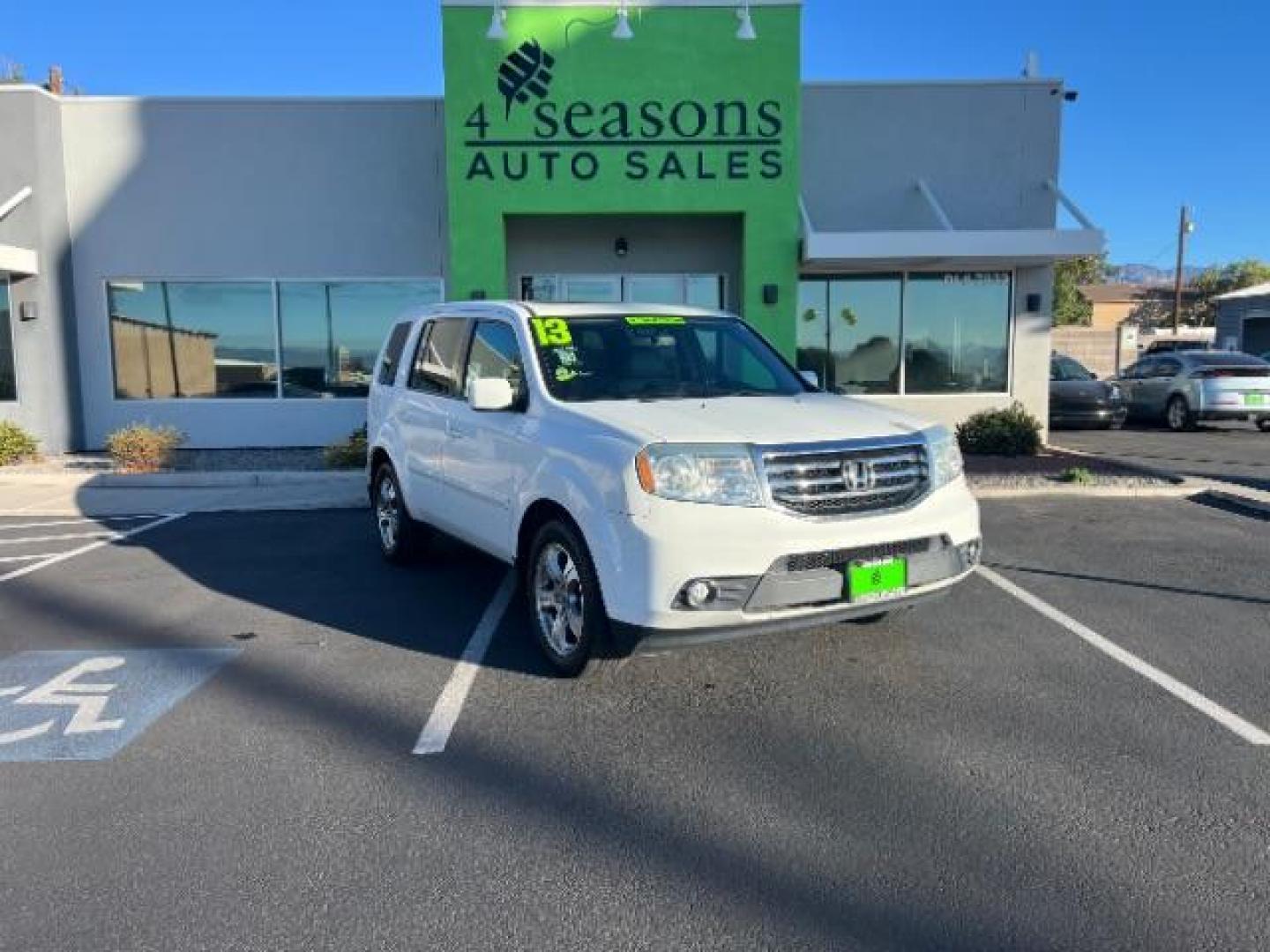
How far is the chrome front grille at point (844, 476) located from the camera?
4316mm

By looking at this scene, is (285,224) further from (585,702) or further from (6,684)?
(585,702)

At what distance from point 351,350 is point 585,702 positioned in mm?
11125

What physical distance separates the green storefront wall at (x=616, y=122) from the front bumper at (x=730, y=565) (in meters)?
8.89

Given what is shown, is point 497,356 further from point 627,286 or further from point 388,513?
point 627,286

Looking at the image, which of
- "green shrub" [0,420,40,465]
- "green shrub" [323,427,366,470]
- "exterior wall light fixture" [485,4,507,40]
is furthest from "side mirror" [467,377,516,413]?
"green shrub" [0,420,40,465]

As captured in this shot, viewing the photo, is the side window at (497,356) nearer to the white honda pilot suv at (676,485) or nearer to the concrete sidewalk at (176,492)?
the white honda pilot suv at (676,485)

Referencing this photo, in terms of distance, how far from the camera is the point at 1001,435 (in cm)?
1318

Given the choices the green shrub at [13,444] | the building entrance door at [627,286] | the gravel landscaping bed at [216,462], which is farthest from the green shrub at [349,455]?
the green shrub at [13,444]

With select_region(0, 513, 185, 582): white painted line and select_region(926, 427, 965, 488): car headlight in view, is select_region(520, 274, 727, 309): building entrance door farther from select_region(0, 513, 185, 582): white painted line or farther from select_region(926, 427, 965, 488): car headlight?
select_region(926, 427, 965, 488): car headlight

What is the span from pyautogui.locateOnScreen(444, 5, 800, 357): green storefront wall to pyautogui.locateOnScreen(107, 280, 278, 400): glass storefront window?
12.2ft

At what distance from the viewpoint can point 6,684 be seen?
16.2ft

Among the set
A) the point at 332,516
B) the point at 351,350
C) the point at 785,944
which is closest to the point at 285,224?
the point at 351,350

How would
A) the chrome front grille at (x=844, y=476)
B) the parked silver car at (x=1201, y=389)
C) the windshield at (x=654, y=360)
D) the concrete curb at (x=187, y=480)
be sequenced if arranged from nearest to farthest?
the chrome front grille at (x=844, y=476)
the windshield at (x=654, y=360)
the concrete curb at (x=187, y=480)
the parked silver car at (x=1201, y=389)

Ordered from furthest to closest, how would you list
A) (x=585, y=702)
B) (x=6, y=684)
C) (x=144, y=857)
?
(x=6, y=684), (x=585, y=702), (x=144, y=857)
